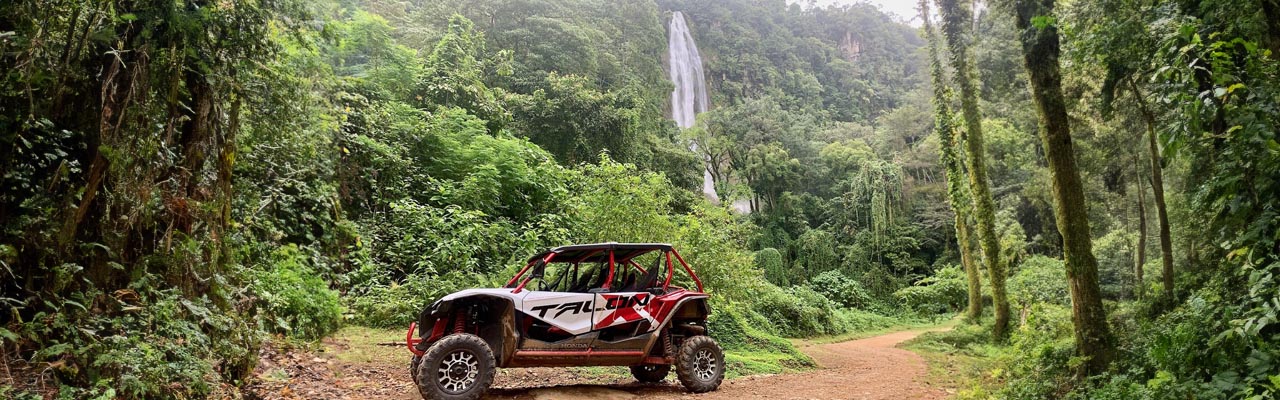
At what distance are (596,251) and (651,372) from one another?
1827mm

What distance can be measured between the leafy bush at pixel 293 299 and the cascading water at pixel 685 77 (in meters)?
29.9

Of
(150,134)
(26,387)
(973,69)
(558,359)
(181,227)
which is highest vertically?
(973,69)

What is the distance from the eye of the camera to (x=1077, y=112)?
53.8 feet

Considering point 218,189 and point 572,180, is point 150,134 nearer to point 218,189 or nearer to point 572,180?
point 218,189

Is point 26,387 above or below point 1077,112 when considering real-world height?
below

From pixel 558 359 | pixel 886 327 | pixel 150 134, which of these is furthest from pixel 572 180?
pixel 886 327

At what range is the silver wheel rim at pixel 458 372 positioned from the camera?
5.91m

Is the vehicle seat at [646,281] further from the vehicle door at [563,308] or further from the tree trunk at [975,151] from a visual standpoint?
the tree trunk at [975,151]

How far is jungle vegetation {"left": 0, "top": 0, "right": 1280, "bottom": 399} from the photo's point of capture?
4.94 meters

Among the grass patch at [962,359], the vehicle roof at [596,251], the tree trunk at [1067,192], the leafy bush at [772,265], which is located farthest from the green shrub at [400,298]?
the leafy bush at [772,265]

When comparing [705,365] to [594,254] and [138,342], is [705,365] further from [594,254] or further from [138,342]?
[138,342]

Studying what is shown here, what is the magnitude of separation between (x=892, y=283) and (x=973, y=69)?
18.1 m

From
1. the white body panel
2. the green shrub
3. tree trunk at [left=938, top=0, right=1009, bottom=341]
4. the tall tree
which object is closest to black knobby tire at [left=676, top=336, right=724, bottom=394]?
the white body panel

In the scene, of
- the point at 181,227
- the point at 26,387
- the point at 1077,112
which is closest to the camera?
the point at 26,387
